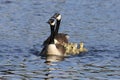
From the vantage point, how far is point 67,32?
25.2 meters

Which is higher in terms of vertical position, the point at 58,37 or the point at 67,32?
the point at 58,37

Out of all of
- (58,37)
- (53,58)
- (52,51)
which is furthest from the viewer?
(58,37)

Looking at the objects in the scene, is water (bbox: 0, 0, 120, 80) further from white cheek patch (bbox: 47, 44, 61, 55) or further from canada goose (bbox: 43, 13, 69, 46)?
canada goose (bbox: 43, 13, 69, 46)

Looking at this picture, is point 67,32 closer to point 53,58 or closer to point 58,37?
point 58,37

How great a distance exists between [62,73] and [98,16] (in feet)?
40.1

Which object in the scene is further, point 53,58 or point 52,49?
point 52,49

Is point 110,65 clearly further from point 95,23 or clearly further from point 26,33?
point 95,23

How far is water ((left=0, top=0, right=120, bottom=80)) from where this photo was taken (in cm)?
1723

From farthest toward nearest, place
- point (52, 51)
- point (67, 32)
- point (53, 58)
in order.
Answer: point (67, 32), point (52, 51), point (53, 58)

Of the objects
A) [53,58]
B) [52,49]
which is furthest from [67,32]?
[53,58]

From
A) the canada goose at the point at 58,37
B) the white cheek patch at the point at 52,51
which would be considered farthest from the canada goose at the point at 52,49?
the canada goose at the point at 58,37

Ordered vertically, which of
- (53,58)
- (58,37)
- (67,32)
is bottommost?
(67,32)

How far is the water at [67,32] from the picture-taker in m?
17.2

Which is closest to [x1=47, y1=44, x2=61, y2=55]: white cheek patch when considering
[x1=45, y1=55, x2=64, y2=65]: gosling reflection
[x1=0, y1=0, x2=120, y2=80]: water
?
[x1=45, y1=55, x2=64, y2=65]: gosling reflection
